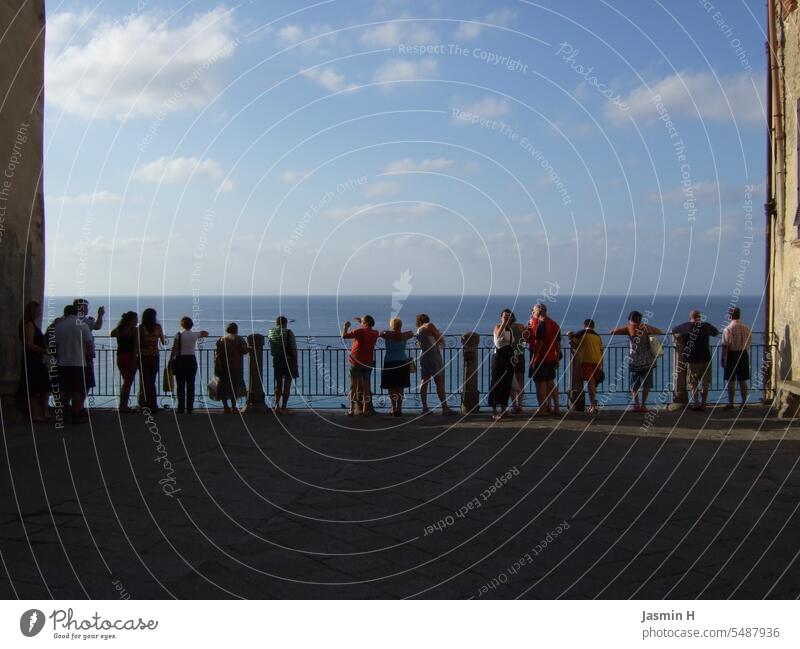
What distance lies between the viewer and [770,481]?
8180 mm

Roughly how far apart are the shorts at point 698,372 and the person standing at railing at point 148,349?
880 cm

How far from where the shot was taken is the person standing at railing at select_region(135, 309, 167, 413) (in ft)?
41.4

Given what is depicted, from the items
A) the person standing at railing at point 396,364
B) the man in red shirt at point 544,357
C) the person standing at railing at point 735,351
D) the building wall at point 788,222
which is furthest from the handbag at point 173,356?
the building wall at point 788,222

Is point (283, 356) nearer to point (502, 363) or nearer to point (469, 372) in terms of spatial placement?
point (469, 372)

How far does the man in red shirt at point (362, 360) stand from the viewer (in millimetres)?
13070

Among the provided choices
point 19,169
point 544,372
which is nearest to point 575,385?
point 544,372

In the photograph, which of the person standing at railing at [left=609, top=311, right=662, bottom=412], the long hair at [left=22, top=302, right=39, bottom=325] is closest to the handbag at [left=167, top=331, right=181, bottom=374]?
the long hair at [left=22, top=302, right=39, bottom=325]

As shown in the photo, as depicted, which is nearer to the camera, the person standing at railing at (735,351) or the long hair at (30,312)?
the long hair at (30,312)

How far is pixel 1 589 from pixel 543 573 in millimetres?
3476

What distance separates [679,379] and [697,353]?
570 millimetres

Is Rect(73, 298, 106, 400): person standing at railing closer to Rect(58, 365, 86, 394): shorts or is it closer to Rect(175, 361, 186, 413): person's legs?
Rect(58, 365, 86, 394): shorts

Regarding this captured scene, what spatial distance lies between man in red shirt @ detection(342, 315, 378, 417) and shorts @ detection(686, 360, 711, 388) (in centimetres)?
542

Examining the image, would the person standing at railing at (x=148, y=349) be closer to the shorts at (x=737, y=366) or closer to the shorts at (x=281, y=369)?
the shorts at (x=281, y=369)
